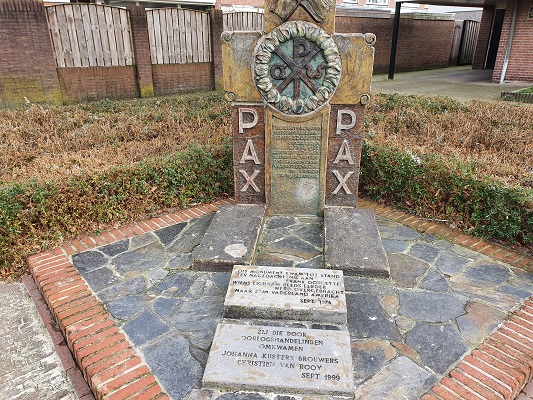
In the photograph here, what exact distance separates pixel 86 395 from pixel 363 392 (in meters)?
1.81

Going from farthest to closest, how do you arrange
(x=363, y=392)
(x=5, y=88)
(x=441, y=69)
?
(x=441, y=69), (x=5, y=88), (x=363, y=392)

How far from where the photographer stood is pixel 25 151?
19.3 ft

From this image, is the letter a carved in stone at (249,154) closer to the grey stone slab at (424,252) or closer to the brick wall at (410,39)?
the grey stone slab at (424,252)

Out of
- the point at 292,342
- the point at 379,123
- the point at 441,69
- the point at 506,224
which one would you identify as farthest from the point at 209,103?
the point at 441,69

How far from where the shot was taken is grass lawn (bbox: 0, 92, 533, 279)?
405cm

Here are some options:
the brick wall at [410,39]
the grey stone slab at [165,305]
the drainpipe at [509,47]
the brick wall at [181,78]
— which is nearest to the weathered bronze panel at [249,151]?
the grey stone slab at [165,305]

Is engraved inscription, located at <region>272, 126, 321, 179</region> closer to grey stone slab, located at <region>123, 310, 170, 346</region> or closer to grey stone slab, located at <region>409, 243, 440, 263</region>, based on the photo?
grey stone slab, located at <region>409, 243, 440, 263</region>

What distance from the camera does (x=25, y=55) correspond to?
862 centimetres

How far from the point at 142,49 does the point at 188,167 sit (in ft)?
21.3

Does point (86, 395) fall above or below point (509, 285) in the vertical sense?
below

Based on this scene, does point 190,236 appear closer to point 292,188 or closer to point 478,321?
point 292,188

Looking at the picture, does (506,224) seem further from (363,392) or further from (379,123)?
(379,123)

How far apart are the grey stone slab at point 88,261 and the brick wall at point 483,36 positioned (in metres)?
18.1

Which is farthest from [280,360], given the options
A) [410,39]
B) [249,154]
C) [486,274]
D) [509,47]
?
[410,39]
